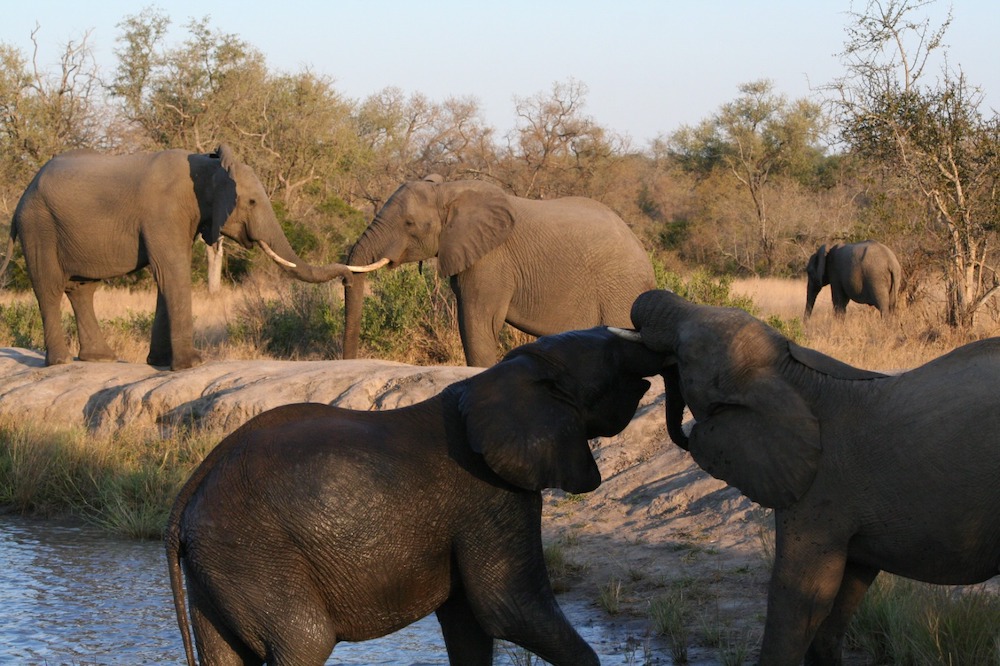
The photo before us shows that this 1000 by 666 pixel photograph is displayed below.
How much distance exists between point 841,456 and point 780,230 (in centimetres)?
2848

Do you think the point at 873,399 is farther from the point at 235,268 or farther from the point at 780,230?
the point at 780,230

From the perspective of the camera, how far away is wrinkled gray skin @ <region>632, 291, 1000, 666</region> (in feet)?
12.9

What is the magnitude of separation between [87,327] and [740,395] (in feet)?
28.4

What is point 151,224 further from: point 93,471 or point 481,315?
point 481,315

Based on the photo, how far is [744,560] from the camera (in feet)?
20.0

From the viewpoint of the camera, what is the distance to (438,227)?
33.7 feet

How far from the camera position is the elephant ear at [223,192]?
406 inches

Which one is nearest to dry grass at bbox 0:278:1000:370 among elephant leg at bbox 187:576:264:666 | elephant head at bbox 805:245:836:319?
elephant head at bbox 805:245:836:319

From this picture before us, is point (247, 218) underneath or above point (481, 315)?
above

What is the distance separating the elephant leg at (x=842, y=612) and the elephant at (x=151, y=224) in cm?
631

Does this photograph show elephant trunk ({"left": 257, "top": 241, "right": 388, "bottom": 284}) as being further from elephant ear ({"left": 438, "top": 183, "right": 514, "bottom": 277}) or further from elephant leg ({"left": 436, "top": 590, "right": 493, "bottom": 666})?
elephant leg ({"left": 436, "top": 590, "right": 493, "bottom": 666})

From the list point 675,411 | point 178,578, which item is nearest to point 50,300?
point 178,578

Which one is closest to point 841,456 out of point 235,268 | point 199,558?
point 199,558

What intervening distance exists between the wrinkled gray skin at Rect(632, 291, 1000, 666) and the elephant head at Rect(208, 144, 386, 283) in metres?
6.40
